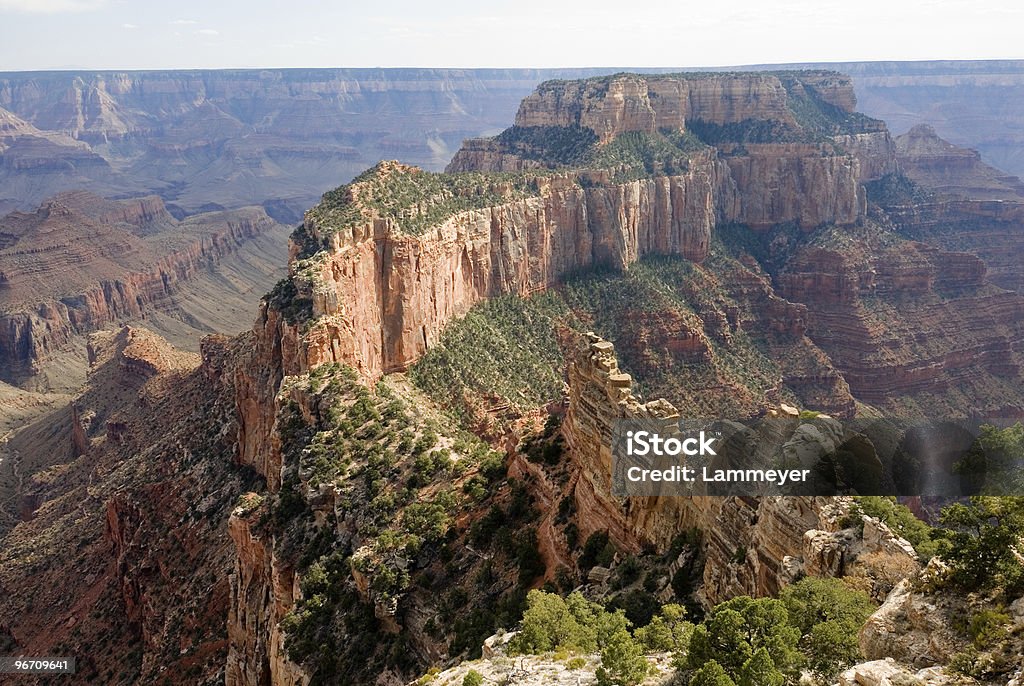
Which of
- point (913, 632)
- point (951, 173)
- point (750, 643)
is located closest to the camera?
point (913, 632)

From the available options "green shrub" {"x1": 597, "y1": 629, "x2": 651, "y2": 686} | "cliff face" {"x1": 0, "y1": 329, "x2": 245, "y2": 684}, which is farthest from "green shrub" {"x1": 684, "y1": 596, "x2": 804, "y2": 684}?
"cliff face" {"x1": 0, "y1": 329, "x2": 245, "y2": 684}

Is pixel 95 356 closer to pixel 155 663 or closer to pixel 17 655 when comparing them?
pixel 17 655

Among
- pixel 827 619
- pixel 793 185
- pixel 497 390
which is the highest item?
pixel 793 185

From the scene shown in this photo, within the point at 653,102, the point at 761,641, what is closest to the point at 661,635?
the point at 761,641

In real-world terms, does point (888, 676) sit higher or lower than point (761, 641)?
higher

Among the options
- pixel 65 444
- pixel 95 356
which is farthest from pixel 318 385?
pixel 95 356

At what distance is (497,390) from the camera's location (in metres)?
73.6

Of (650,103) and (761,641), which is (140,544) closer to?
(761,641)

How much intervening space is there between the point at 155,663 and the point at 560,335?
55.5 meters

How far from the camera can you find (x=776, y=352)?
379 feet

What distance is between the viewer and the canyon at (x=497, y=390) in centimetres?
3794

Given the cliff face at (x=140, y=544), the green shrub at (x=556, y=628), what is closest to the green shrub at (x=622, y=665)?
the green shrub at (x=556, y=628)

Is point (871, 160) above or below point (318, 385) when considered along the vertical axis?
above

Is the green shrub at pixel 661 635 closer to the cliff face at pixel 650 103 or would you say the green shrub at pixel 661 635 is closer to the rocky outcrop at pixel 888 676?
the rocky outcrop at pixel 888 676
